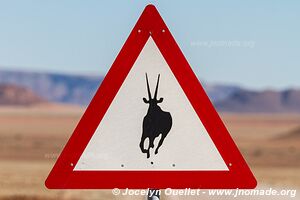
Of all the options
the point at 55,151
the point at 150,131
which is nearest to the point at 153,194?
the point at 150,131

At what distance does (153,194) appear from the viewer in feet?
19.4

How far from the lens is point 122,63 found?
6.02m

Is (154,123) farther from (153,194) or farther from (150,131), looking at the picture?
(153,194)

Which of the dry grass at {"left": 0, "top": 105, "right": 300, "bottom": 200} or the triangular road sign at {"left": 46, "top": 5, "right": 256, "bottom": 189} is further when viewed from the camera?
the dry grass at {"left": 0, "top": 105, "right": 300, "bottom": 200}

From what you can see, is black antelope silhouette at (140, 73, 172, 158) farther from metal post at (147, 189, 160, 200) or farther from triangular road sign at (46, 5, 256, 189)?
metal post at (147, 189, 160, 200)

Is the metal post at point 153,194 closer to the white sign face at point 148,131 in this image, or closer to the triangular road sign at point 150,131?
the triangular road sign at point 150,131

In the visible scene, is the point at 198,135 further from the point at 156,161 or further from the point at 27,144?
the point at 27,144

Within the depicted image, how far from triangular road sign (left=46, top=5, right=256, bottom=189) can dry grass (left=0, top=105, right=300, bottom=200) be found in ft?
25.4

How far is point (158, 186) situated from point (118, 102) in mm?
605

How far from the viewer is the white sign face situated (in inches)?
234

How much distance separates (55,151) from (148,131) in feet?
250

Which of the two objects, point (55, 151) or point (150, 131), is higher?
point (55, 151)

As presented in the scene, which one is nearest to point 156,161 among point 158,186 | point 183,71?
point 158,186

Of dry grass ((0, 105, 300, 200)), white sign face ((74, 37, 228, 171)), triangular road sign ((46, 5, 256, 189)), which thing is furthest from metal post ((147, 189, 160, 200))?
dry grass ((0, 105, 300, 200))
